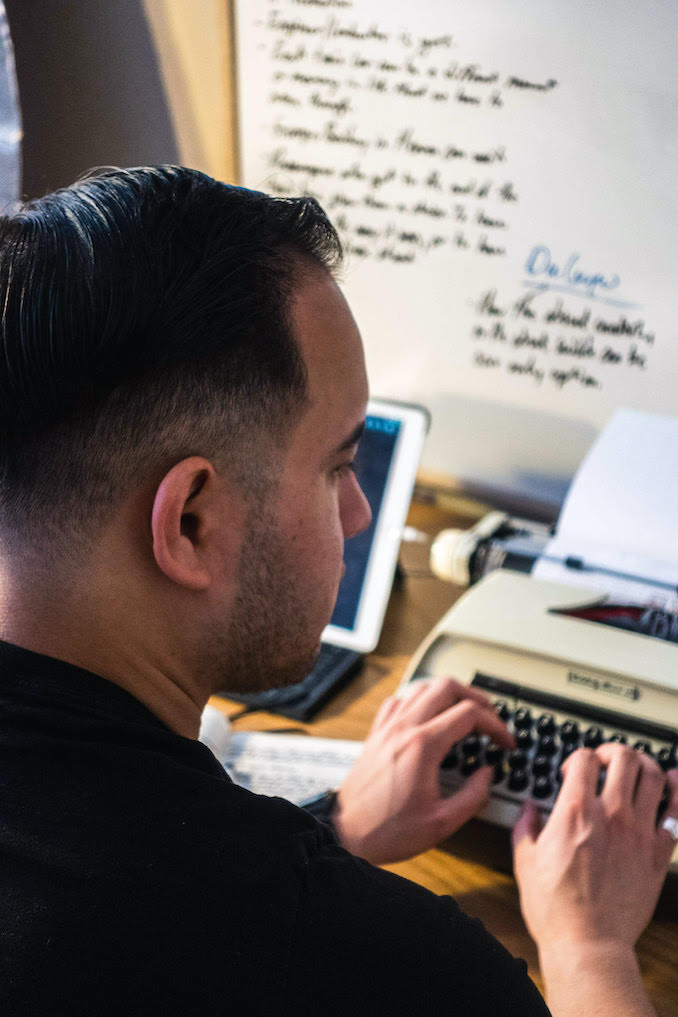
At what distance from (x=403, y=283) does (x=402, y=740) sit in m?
0.79

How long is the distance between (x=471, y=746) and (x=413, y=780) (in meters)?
0.08

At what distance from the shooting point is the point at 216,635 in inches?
24.7

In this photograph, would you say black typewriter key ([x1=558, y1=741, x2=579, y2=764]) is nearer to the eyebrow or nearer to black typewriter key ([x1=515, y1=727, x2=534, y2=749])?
black typewriter key ([x1=515, y1=727, x2=534, y2=749])

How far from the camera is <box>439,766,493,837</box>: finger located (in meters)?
0.77

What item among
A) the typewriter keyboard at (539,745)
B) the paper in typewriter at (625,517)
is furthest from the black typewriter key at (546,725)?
the paper in typewriter at (625,517)

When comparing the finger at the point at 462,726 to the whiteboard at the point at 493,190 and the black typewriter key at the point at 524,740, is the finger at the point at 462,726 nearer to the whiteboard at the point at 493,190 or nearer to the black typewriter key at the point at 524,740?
the black typewriter key at the point at 524,740

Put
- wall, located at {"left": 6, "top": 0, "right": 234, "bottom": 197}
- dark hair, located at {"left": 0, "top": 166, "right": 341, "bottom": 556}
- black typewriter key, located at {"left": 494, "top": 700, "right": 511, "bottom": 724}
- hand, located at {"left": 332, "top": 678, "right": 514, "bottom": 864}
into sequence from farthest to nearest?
wall, located at {"left": 6, "top": 0, "right": 234, "bottom": 197} < black typewriter key, located at {"left": 494, "top": 700, "right": 511, "bottom": 724} < hand, located at {"left": 332, "top": 678, "right": 514, "bottom": 864} < dark hair, located at {"left": 0, "top": 166, "right": 341, "bottom": 556}

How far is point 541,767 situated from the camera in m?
0.82

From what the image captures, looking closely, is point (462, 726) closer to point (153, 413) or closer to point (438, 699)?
point (438, 699)

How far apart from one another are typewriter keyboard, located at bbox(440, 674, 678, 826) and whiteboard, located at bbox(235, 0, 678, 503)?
54 centimetres

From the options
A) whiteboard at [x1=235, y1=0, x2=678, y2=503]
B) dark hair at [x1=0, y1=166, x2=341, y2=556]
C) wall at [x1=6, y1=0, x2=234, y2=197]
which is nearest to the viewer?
dark hair at [x1=0, y1=166, x2=341, y2=556]

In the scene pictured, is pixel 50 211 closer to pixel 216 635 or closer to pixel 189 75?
pixel 216 635

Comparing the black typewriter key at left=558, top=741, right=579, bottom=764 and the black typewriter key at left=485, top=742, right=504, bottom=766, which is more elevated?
the black typewriter key at left=558, top=741, right=579, bottom=764

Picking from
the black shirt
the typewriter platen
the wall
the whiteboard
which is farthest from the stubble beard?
the wall
